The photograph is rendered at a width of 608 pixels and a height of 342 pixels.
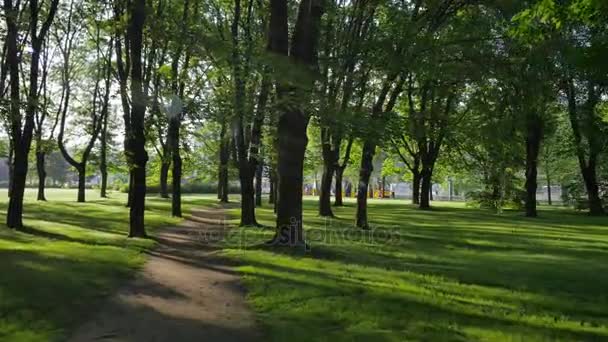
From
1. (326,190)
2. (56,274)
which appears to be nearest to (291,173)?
(56,274)

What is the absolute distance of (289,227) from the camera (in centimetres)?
1453

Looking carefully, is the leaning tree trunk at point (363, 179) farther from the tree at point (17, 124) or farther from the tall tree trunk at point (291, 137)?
the tree at point (17, 124)

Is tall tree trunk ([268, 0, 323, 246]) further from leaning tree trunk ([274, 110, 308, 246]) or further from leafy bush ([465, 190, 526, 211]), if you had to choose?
leafy bush ([465, 190, 526, 211])

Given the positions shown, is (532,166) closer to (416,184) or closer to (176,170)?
(416,184)

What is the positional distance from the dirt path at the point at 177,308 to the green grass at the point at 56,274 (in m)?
0.33

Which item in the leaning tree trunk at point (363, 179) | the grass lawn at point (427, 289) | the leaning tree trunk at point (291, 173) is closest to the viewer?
the grass lawn at point (427, 289)

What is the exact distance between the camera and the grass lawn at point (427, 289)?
699 cm

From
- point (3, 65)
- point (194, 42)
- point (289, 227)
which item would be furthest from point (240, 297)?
point (3, 65)

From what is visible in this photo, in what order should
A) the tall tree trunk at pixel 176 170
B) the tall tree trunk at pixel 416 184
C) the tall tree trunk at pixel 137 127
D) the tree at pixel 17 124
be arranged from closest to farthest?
the tall tree trunk at pixel 137 127 < the tree at pixel 17 124 < the tall tree trunk at pixel 176 170 < the tall tree trunk at pixel 416 184

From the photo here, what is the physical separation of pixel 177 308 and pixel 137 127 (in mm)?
10440

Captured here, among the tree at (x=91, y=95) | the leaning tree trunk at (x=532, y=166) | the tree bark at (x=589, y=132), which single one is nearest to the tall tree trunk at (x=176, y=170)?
the tree at (x=91, y=95)

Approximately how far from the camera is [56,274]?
998 centimetres

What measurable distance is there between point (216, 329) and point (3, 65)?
24.4 metres

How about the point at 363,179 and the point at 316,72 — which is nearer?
the point at 316,72
